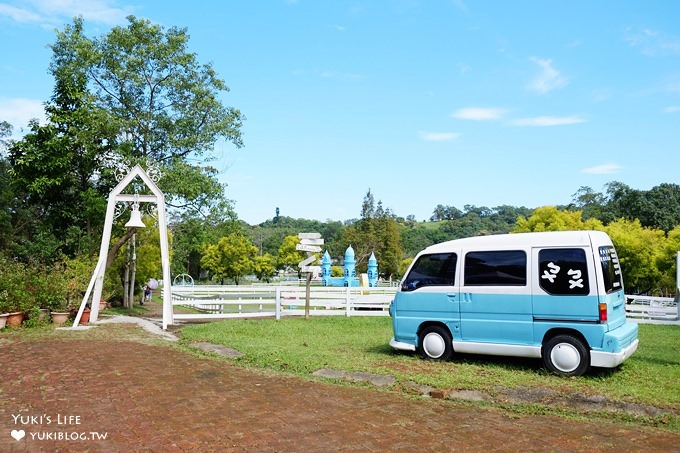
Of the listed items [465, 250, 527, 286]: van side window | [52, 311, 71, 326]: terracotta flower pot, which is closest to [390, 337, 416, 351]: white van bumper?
[465, 250, 527, 286]: van side window

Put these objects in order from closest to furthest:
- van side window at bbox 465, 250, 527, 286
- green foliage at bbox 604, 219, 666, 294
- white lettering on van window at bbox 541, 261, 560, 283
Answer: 1. white lettering on van window at bbox 541, 261, 560, 283
2. van side window at bbox 465, 250, 527, 286
3. green foliage at bbox 604, 219, 666, 294

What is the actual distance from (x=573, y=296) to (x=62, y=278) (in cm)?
1313

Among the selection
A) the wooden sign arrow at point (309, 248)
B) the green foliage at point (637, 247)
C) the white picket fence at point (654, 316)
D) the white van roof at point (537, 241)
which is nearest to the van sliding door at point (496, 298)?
the white van roof at point (537, 241)

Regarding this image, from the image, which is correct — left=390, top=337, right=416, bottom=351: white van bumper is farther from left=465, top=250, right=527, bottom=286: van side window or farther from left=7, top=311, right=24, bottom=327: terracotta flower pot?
left=7, top=311, right=24, bottom=327: terracotta flower pot

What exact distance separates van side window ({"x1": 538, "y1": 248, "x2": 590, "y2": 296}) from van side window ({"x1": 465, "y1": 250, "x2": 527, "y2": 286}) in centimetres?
29

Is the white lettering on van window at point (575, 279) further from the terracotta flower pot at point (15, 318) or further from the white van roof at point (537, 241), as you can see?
the terracotta flower pot at point (15, 318)

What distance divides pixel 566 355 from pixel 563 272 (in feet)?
4.15

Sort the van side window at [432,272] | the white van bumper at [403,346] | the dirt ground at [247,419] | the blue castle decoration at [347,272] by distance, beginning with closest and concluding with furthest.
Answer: the dirt ground at [247,419]
the van side window at [432,272]
the white van bumper at [403,346]
the blue castle decoration at [347,272]

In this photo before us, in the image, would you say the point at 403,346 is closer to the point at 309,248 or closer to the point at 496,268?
the point at 496,268

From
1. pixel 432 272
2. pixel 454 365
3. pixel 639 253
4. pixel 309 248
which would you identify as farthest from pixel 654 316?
pixel 639 253

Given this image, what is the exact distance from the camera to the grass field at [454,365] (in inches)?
280

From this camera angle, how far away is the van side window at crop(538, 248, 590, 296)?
8039 mm

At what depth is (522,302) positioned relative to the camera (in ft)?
27.8

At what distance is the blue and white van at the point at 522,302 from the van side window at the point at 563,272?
0.01 meters
